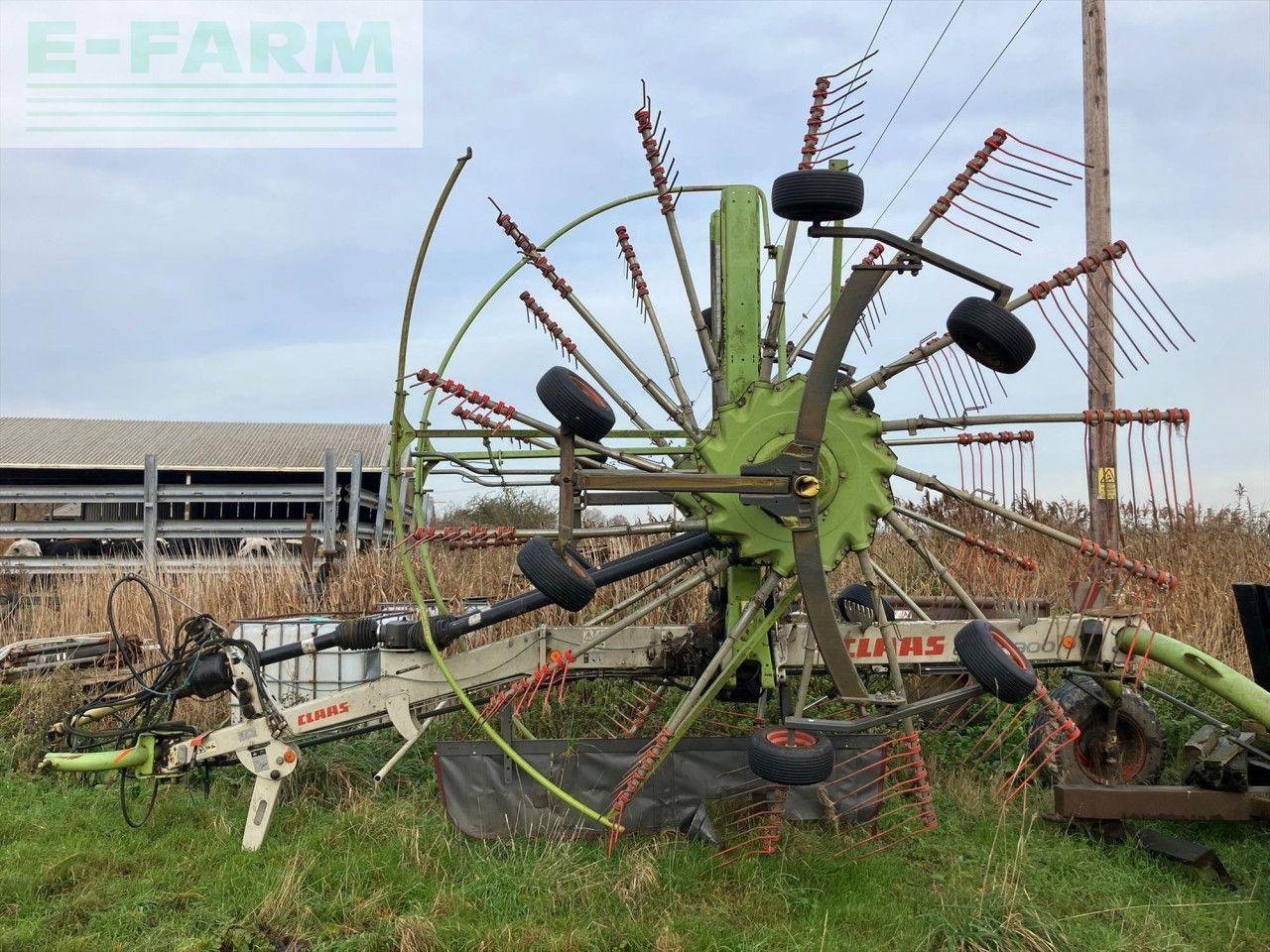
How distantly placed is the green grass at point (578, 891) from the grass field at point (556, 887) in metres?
0.01

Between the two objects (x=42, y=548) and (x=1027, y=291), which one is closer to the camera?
(x=1027, y=291)

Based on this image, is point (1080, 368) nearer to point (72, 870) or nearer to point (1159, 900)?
point (1159, 900)

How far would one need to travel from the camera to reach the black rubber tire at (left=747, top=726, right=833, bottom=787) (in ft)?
16.1

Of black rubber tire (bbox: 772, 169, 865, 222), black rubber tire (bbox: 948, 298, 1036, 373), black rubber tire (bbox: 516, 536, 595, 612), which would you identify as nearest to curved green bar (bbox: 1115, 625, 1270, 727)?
black rubber tire (bbox: 948, 298, 1036, 373)

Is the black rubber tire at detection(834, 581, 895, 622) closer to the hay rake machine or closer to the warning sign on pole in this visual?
the hay rake machine

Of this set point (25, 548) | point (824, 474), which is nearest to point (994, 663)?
point (824, 474)

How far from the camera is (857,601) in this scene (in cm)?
662

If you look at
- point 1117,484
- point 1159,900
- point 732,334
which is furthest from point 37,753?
point 1117,484

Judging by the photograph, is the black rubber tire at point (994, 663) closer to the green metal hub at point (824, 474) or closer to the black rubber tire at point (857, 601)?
the green metal hub at point (824, 474)

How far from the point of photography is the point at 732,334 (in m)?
6.08

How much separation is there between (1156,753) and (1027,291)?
3259 millimetres

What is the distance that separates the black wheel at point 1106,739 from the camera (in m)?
6.74

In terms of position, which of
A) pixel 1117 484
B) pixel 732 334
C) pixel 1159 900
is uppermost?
pixel 732 334

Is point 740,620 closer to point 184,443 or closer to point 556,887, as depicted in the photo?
point 556,887
